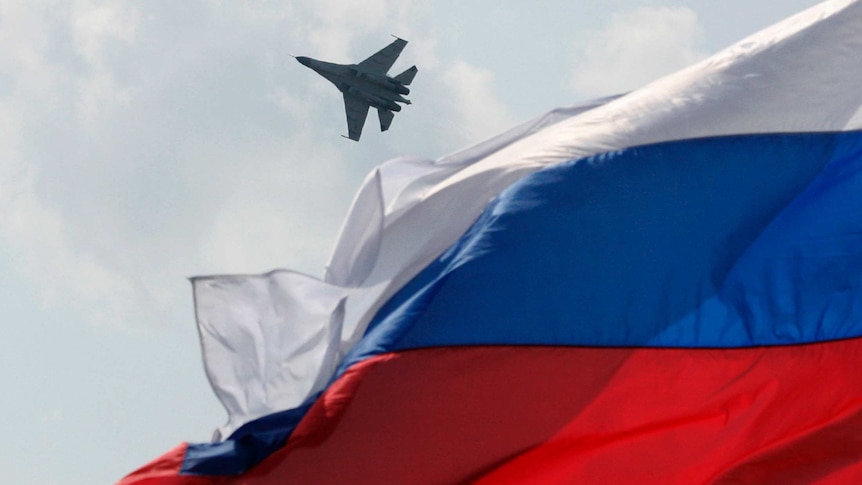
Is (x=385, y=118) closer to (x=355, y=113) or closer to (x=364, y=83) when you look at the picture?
(x=355, y=113)

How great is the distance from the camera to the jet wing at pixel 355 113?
57.2 meters

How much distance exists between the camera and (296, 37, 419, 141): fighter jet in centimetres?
5453

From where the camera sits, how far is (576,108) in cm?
1078

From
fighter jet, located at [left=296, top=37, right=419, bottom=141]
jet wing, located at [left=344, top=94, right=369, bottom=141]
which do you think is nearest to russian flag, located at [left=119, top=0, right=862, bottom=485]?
fighter jet, located at [left=296, top=37, right=419, bottom=141]

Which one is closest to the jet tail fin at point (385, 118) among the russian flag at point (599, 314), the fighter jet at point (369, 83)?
the fighter jet at point (369, 83)

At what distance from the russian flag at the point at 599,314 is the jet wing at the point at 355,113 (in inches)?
1853

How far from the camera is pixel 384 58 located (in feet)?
188

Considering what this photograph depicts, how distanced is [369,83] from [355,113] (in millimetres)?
3298

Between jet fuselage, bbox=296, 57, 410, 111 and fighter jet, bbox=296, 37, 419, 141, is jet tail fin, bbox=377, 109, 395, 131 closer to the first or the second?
fighter jet, bbox=296, 37, 419, 141

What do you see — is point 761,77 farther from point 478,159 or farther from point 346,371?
point 346,371

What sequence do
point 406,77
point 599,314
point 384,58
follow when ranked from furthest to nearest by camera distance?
1. point 384,58
2. point 406,77
3. point 599,314

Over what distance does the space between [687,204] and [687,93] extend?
36.1 inches

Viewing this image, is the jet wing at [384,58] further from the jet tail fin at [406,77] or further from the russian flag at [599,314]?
the russian flag at [599,314]

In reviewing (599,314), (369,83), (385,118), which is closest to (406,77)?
(369,83)
